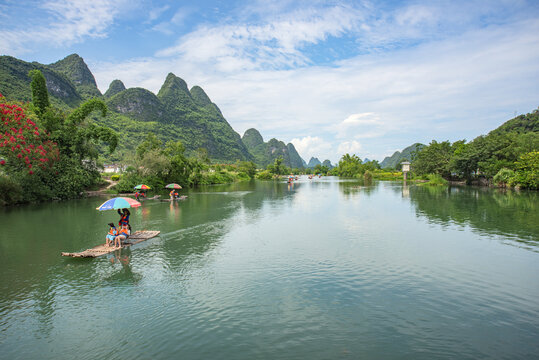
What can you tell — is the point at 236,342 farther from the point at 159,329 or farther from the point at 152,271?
the point at 152,271

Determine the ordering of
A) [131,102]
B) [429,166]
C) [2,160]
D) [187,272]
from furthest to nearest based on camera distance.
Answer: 1. [131,102]
2. [429,166]
3. [2,160]
4. [187,272]

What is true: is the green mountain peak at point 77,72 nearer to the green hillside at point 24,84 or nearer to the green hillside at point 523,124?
the green hillside at point 24,84

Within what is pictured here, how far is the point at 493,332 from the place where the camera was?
297 inches

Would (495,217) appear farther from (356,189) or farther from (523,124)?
(523,124)

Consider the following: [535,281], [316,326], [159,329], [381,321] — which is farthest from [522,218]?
[159,329]

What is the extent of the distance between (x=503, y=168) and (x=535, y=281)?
49920 millimetres

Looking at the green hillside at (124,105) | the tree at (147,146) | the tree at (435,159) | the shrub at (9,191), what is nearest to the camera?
the shrub at (9,191)

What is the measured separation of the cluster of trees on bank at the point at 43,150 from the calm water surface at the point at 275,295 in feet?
48.4

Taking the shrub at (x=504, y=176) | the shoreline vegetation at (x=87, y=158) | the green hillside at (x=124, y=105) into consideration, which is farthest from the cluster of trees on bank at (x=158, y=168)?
the shrub at (x=504, y=176)

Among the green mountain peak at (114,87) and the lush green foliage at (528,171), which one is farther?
the green mountain peak at (114,87)

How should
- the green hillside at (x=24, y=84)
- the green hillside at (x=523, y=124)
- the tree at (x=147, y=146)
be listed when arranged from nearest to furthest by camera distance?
1. the tree at (x=147, y=146)
2. the green hillside at (x=24, y=84)
3. the green hillside at (x=523, y=124)

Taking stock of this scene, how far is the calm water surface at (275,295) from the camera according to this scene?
7023 millimetres

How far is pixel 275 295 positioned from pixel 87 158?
43.7 meters

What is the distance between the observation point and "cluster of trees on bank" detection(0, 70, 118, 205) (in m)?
29.6
